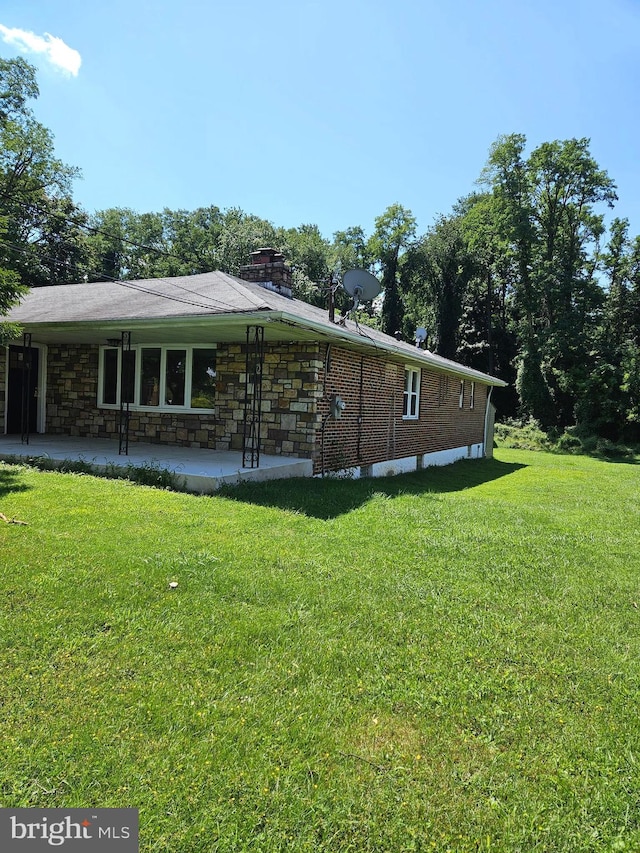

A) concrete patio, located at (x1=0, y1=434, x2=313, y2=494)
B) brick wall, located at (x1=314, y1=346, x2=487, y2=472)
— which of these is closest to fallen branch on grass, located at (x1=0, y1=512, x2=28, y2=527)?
concrete patio, located at (x1=0, y1=434, x2=313, y2=494)

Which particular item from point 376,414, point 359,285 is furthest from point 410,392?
point 359,285

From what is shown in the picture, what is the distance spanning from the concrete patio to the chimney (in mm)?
4639

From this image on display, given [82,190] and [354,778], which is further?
[82,190]

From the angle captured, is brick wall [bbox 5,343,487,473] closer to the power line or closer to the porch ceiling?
the porch ceiling

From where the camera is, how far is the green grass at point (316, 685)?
6.27ft

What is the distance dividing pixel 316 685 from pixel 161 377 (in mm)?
8663

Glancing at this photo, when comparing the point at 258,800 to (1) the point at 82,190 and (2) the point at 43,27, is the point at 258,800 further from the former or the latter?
(1) the point at 82,190

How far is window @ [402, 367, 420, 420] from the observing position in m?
12.8

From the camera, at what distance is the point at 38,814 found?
6.05 feet

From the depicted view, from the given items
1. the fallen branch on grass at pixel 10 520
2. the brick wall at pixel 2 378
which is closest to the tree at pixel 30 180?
the brick wall at pixel 2 378

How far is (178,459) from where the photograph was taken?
834 cm

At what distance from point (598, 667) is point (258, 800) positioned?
2.13m

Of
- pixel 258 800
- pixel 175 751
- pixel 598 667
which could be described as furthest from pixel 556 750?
pixel 175 751

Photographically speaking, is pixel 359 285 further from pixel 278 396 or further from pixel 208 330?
pixel 208 330
